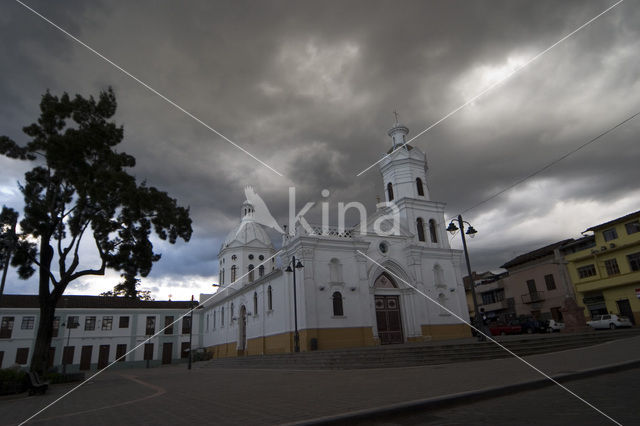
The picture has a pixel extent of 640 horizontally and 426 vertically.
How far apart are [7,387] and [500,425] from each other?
16.8 meters

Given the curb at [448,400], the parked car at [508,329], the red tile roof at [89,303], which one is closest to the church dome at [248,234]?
the red tile roof at [89,303]

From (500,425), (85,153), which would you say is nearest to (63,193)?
(85,153)

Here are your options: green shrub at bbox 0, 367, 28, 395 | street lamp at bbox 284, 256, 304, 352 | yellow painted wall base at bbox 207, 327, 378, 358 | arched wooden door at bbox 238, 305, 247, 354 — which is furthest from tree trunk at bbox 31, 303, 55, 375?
arched wooden door at bbox 238, 305, 247, 354

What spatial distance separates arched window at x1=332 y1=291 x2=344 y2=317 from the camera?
24.4 m

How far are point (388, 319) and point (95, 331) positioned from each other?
3405cm

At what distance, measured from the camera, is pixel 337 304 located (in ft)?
80.8

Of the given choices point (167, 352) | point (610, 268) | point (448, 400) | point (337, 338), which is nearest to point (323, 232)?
point (337, 338)

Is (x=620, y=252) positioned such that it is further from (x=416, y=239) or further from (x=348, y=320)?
(x=348, y=320)

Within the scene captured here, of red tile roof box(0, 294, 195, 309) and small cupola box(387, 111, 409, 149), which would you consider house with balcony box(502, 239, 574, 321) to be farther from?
red tile roof box(0, 294, 195, 309)

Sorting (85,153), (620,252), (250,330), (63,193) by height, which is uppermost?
(85,153)

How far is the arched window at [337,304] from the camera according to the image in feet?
80.1

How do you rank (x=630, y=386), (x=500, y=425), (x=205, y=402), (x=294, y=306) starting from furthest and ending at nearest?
(x=294, y=306), (x=205, y=402), (x=630, y=386), (x=500, y=425)

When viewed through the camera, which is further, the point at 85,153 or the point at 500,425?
the point at 85,153

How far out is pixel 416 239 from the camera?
28719mm
